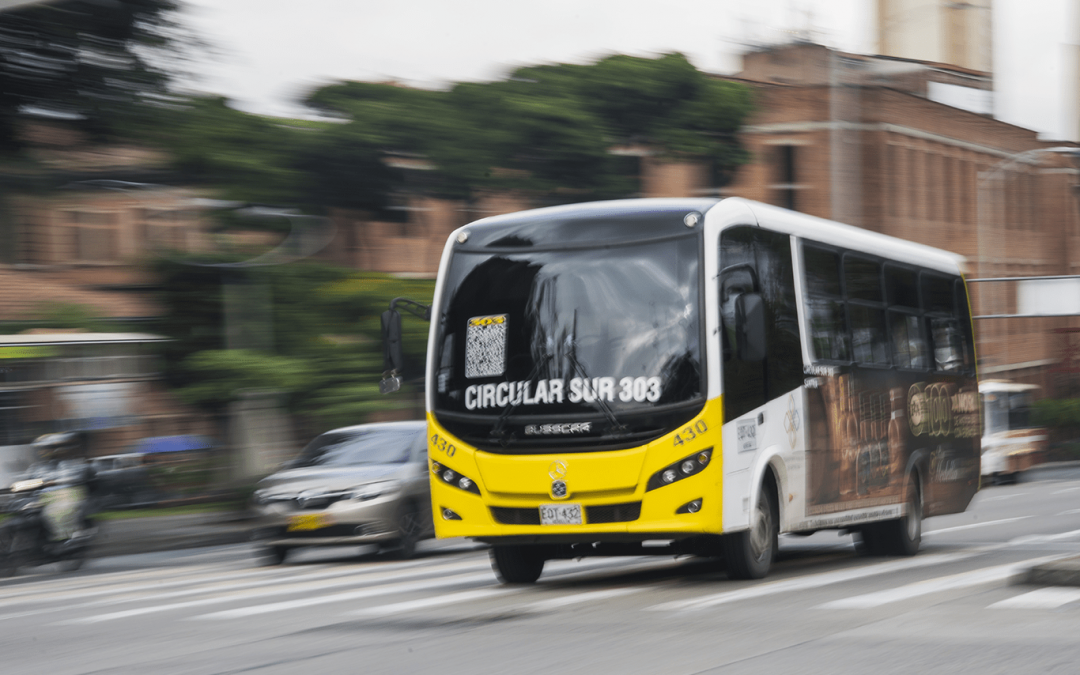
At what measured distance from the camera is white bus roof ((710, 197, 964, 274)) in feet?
39.2

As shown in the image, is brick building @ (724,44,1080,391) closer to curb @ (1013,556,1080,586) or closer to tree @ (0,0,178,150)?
tree @ (0,0,178,150)

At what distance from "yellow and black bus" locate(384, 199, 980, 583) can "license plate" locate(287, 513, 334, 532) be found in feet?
15.1

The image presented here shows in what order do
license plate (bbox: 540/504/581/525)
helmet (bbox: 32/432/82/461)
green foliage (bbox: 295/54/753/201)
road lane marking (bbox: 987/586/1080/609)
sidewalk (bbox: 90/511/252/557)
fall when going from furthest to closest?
green foliage (bbox: 295/54/753/201), sidewalk (bbox: 90/511/252/557), helmet (bbox: 32/432/82/461), license plate (bbox: 540/504/581/525), road lane marking (bbox: 987/586/1080/609)

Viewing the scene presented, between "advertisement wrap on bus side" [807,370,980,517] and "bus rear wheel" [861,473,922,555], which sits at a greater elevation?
"advertisement wrap on bus side" [807,370,980,517]

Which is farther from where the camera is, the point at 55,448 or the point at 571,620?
the point at 55,448

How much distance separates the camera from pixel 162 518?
21.4 meters

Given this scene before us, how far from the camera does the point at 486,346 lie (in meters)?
11.3

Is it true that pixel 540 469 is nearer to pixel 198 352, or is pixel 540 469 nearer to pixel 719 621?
pixel 719 621

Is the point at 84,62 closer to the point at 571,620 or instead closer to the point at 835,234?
the point at 835,234

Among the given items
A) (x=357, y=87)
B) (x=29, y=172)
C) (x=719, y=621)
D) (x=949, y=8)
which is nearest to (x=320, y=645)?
(x=719, y=621)

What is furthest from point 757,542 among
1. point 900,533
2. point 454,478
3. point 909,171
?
point 909,171

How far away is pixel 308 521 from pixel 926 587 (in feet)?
24.6

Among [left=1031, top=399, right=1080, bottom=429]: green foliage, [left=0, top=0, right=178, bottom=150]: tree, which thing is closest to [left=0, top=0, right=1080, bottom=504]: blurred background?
[left=0, top=0, right=178, bottom=150]: tree

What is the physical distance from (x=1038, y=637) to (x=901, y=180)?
45.1 meters
